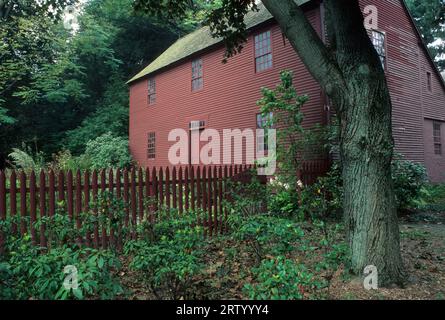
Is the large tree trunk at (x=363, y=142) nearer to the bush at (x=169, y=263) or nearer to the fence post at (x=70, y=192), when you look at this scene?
the bush at (x=169, y=263)

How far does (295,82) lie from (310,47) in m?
8.36

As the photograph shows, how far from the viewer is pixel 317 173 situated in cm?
1002

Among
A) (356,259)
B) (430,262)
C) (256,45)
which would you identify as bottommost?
(430,262)

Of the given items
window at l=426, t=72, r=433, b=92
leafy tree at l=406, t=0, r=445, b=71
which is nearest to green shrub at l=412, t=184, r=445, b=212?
window at l=426, t=72, r=433, b=92

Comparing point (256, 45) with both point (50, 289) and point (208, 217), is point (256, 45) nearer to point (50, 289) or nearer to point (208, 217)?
point (208, 217)

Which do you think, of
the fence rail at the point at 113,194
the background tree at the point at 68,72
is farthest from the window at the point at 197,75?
the fence rail at the point at 113,194

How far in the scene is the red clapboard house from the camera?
1280cm

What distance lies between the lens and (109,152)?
2072cm

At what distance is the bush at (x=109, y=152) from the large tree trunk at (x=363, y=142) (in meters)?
17.7

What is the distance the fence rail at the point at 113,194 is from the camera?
192 inches

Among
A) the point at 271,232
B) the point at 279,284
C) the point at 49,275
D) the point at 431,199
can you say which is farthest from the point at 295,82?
the point at 49,275

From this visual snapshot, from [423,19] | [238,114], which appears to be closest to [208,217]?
[238,114]

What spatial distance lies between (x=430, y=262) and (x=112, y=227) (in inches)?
181

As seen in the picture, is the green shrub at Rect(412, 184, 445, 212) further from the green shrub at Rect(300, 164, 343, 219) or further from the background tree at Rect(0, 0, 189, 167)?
the background tree at Rect(0, 0, 189, 167)
